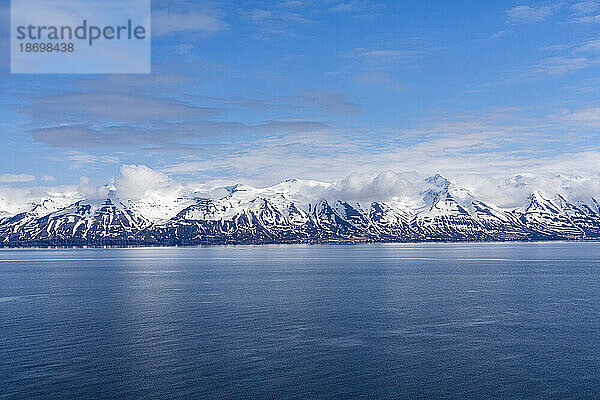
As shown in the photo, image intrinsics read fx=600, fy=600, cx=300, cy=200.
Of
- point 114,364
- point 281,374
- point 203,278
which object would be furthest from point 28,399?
point 203,278

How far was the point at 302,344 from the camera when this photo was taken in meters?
75.3

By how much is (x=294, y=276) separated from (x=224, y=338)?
9964 cm

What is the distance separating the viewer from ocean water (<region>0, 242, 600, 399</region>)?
58.0 meters

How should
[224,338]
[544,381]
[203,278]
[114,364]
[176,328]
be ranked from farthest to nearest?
[203,278]
[176,328]
[224,338]
[114,364]
[544,381]

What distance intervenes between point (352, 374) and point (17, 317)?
200ft

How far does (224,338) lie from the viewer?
79188 millimetres

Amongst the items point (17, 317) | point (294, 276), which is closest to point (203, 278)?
point (294, 276)

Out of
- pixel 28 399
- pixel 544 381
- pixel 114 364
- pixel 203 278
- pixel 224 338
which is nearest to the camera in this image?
pixel 28 399

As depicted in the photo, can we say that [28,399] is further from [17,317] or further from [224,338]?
[17,317]

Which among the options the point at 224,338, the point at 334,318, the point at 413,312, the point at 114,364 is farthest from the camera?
the point at 413,312

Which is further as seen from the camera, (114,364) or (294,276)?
(294,276)

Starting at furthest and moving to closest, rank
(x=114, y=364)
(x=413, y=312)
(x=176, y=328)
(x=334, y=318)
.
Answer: (x=413, y=312)
(x=334, y=318)
(x=176, y=328)
(x=114, y=364)

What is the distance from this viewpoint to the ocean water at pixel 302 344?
190ft

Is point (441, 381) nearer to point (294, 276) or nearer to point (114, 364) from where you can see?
point (114, 364)
